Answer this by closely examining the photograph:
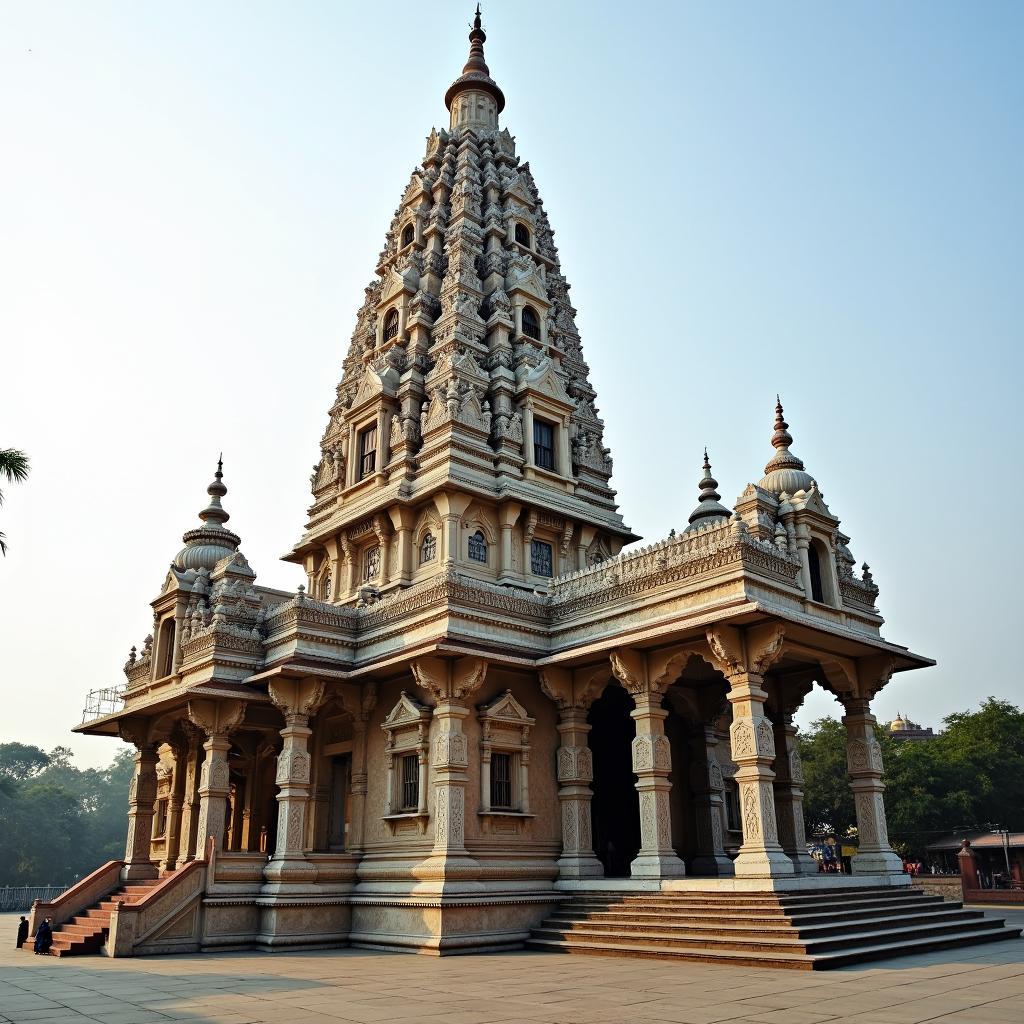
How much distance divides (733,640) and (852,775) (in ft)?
15.8

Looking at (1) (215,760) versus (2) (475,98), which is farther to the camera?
(2) (475,98)

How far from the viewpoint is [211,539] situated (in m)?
25.4

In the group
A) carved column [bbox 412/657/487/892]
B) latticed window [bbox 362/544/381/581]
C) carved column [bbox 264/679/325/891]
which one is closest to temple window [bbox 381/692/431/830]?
carved column [bbox 412/657/487/892]

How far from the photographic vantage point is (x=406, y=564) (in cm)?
2325

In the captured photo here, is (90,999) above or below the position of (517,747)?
below

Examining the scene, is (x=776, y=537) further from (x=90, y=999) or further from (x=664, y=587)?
(x=90, y=999)

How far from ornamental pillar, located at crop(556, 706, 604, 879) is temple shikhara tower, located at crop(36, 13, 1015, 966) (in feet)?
0.17

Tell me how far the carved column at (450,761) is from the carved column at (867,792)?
744 centimetres

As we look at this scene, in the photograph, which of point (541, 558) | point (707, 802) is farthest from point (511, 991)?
point (541, 558)

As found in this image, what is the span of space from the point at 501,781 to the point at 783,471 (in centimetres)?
872

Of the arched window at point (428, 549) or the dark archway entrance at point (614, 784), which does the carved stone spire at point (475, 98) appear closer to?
the arched window at point (428, 549)

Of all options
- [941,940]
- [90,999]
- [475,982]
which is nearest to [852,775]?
[941,940]

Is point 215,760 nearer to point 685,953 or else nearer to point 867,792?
point 685,953

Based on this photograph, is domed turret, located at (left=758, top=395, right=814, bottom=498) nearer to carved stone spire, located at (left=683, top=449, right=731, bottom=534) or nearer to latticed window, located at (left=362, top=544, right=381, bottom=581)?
carved stone spire, located at (left=683, top=449, right=731, bottom=534)
